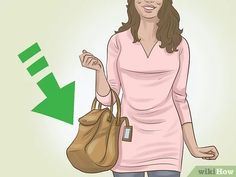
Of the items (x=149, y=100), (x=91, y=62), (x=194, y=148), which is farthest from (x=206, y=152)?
(x=91, y=62)

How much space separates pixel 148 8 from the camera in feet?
11.5

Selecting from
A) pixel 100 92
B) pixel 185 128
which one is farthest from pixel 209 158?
pixel 100 92

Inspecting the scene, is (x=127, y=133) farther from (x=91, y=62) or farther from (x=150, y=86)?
(x=91, y=62)

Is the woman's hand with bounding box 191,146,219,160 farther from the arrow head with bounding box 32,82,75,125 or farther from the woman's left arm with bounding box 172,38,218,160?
the arrow head with bounding box 32,82,75,125

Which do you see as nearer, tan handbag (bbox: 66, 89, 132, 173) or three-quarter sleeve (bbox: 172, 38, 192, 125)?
tan handbag (bbox: 66, 89, 132, 173)

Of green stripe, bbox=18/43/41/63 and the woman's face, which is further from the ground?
the woman's face

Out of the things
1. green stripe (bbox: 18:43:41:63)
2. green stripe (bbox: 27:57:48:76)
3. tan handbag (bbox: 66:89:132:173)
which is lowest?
tan handbag (bbox: 66:89:132:173)

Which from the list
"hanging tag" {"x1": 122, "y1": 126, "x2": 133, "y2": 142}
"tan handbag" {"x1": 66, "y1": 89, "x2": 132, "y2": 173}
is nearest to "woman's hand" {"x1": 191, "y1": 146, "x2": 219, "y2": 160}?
"hanging tag" {"x1": 122, "y1": 126, "x2": 133, "y2": 142}

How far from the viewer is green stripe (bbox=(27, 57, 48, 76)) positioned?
12.4 ft

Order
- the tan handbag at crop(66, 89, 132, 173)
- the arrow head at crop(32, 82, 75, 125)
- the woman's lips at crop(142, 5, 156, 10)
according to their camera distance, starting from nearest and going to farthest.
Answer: the tan handbag at crop(66, 89, 132, 173) → the woman's lips at crop(142, 5, 156, 10) → the arrow head at crop(32, 82, 75, 125)

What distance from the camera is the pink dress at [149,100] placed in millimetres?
3434

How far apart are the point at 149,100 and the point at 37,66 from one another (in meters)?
0.76

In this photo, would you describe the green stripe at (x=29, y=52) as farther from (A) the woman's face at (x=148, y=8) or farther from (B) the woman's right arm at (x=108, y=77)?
(A) the woman's face at (x=148, y=8)

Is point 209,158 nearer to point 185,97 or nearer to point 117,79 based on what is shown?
point 185,97
